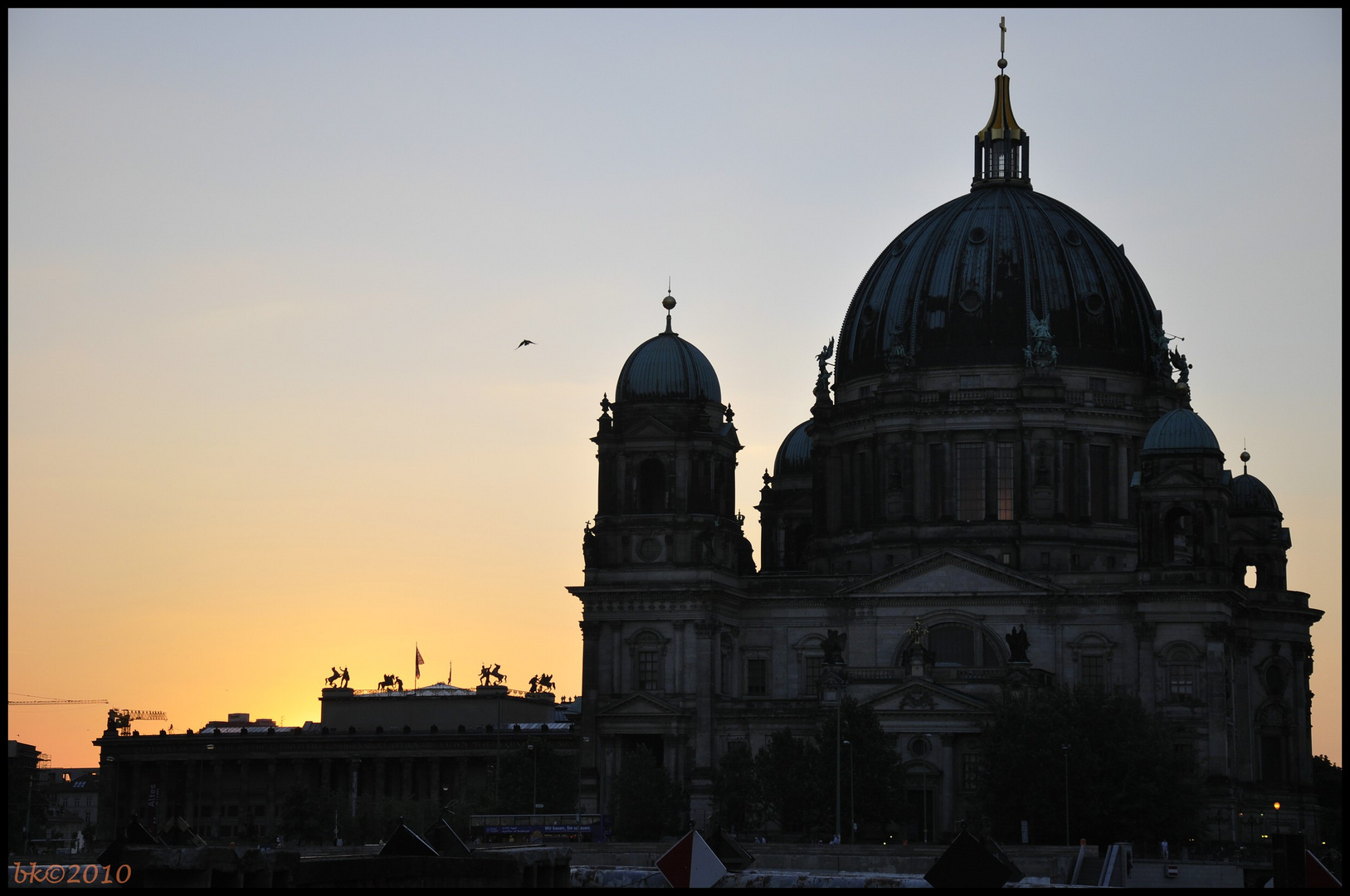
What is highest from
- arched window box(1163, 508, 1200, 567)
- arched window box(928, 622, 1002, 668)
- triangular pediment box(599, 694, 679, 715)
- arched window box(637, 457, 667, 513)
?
arched window box(637, 457, 667, 513)

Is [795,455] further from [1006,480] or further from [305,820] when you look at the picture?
[305,820]

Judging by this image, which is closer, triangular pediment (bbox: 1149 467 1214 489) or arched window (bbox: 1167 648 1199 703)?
arched window (bbox: 1167 648 1199 703)

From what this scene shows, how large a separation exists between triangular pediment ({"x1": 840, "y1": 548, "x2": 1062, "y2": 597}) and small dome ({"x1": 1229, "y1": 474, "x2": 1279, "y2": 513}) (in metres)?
22.4

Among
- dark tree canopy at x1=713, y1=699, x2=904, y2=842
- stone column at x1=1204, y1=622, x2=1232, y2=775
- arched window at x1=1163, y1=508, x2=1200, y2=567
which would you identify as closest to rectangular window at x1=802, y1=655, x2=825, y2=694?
dark tree canopy at x1=713, y1=699, x2=904, y2=842

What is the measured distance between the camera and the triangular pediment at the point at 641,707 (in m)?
129

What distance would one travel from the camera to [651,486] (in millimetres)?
135125

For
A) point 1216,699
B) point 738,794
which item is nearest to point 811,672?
point 738,794

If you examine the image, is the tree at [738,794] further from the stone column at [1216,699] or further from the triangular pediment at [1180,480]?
the triangular pediment at [1180,480]

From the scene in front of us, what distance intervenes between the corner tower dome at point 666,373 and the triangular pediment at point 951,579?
1416cm

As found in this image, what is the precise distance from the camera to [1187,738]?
404 feet

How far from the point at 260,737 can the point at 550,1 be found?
14500 cm

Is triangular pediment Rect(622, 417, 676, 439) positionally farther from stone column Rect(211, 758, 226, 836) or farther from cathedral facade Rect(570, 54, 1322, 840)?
stone column Rect(211, 758, 226, 836)

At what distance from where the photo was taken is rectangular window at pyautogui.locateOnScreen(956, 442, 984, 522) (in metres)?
137

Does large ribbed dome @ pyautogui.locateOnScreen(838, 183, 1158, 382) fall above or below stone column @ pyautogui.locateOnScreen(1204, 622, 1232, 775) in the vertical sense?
above
